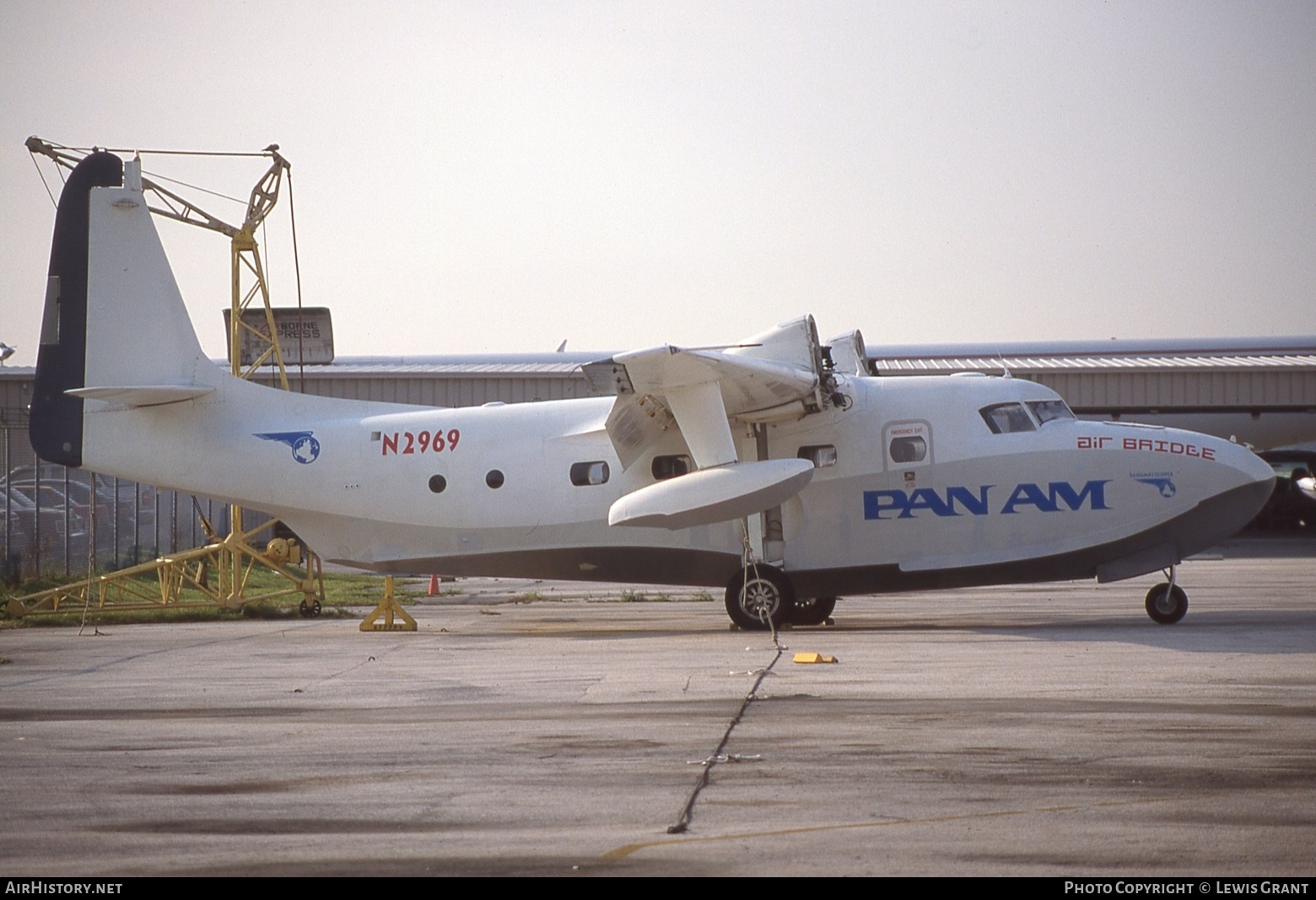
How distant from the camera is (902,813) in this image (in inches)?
247

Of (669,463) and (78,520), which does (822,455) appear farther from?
(78,520)

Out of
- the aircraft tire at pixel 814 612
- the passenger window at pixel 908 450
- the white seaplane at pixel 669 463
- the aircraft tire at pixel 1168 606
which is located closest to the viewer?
the white seaplane at pixel 669 463

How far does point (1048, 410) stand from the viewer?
1631 centimetres

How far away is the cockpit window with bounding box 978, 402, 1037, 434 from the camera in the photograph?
16.0 meters

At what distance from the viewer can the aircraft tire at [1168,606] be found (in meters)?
15.6

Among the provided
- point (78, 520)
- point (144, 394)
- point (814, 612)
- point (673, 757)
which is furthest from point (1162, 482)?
point (78, 520)

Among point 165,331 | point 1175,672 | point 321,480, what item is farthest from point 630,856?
point 165,331

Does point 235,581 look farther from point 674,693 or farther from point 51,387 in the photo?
point 674,693

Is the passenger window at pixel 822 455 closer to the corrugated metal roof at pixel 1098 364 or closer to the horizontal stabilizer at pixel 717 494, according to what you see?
the horizontal stabilizer at pixel 717 494

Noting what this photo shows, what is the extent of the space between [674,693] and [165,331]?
1090cm

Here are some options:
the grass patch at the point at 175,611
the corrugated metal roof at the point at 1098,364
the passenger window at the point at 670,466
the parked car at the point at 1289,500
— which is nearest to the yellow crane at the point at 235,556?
Result: the grass patch at the point at 175,611

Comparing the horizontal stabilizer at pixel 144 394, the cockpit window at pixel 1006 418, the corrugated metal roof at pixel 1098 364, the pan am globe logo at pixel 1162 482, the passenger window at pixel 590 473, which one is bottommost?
the pan am globe logo at pixel 1162 482

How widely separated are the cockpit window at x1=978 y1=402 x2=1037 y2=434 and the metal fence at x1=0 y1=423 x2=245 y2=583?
46.4 ft

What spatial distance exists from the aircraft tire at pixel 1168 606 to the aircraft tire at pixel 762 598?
456 cm
